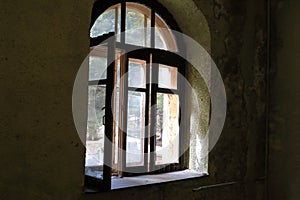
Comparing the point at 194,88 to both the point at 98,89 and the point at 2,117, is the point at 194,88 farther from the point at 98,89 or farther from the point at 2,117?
the point at 2,117

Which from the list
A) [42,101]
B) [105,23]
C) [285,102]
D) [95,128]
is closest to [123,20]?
[105,23]

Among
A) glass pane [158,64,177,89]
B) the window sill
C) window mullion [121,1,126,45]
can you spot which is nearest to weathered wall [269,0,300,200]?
the window sill

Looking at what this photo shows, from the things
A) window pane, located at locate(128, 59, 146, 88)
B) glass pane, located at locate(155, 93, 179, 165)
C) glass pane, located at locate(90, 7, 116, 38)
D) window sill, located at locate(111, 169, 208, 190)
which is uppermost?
glass pane, located at locate(90, 7, 116, 38)

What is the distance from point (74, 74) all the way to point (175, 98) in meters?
0.97

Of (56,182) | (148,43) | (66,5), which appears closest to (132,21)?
(148,43)

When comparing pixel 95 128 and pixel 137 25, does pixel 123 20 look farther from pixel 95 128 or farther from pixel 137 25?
pixel 95 128

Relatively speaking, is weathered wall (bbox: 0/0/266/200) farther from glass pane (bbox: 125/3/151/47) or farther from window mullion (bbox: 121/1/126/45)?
glass pane (bbox: 125/3/151/47)

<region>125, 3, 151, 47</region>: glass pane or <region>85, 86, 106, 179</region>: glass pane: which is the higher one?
<region>125, 3, 151, 47</region>: glass pane

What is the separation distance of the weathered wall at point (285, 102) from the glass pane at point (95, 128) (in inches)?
50.2

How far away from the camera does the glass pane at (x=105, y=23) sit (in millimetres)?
1877

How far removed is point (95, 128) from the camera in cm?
185

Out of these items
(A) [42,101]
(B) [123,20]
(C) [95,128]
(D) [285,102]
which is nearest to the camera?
(A) [42,101]

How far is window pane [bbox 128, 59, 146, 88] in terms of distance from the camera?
2.04 m

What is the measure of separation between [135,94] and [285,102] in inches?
42.4
